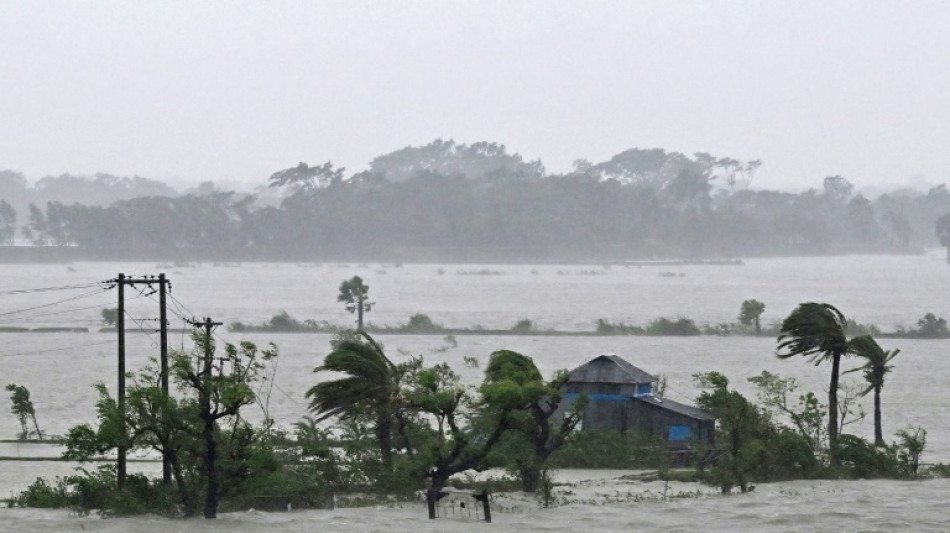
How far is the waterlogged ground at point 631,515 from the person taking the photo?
28.9m

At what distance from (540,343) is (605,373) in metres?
37.3

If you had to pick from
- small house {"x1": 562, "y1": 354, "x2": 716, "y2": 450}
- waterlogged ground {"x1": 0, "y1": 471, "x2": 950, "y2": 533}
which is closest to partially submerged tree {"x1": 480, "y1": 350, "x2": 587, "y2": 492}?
waterlogged ground {"x1": 0, "y1": 471, "x2": 950, "y2": 533}

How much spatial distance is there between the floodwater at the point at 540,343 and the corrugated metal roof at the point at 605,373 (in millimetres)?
2632

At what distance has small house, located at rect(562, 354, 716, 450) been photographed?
1454 inches

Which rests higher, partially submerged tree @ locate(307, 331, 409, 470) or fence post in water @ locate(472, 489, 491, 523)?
partially submerged tree @ locate(307, 331, 409, 470)

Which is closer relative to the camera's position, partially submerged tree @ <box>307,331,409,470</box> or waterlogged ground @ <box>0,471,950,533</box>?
waterlogged ground @ <box>0,471,950,533</box>

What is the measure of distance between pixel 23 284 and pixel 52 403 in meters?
96.2

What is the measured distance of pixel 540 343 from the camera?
246 ft

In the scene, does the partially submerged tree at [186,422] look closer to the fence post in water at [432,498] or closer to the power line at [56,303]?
the fence post in water at [432,498]

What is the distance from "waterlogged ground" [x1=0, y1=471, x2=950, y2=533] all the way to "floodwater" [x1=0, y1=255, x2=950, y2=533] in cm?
7

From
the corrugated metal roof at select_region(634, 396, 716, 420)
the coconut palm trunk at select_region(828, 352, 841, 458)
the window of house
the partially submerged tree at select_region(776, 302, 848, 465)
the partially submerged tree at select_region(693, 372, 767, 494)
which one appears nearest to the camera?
the partially submerged tree at select_region(693, 372, 767, 494)

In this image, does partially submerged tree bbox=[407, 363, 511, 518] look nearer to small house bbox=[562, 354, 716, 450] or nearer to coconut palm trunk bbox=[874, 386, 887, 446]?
small house bbox=[562, 354, 716, 450]

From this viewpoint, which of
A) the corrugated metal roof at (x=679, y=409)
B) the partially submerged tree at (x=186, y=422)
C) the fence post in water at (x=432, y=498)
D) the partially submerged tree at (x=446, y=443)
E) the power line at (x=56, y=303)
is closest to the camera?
the partially submerged tree at (x=186, y=422)

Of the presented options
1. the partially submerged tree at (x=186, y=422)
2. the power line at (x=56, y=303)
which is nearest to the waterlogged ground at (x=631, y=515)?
the partially submerged tree at (x=186, y=422)
